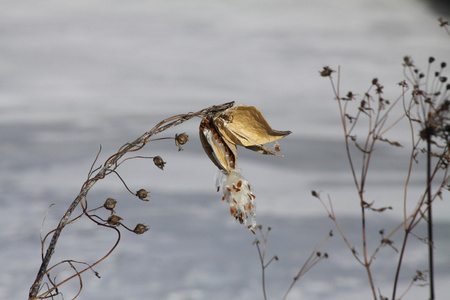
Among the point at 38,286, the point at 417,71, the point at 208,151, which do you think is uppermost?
the point at 417,71

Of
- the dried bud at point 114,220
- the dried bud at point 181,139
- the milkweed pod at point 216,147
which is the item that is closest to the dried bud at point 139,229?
the dried bud at point 114,220

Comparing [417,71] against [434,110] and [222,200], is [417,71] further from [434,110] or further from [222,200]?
[222,200]

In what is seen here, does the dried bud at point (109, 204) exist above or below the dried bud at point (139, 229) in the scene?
above

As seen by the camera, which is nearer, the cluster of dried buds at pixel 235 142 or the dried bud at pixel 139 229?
the dried bud at pixel 139 229

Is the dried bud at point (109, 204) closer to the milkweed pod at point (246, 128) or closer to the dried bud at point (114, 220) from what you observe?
the dried bud at point (114, 220)

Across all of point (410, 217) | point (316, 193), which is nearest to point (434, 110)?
point (410, 217)

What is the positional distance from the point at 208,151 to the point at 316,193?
46cm

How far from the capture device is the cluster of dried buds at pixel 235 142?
186 cm

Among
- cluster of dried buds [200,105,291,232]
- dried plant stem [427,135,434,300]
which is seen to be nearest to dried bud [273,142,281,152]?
cluster of dried buds [200,105,291,232]

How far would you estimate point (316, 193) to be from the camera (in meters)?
2.12

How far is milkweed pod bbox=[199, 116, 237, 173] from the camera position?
1864 mm

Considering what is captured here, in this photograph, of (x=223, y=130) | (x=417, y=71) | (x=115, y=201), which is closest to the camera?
(x=115, y=201)

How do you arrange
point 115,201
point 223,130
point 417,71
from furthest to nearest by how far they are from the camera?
point 417,71 → point 223,130 → point 115,201

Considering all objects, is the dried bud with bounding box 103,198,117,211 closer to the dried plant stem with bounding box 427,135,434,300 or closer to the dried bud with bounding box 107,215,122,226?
the dried bud with bounding box 107,215,122,226
